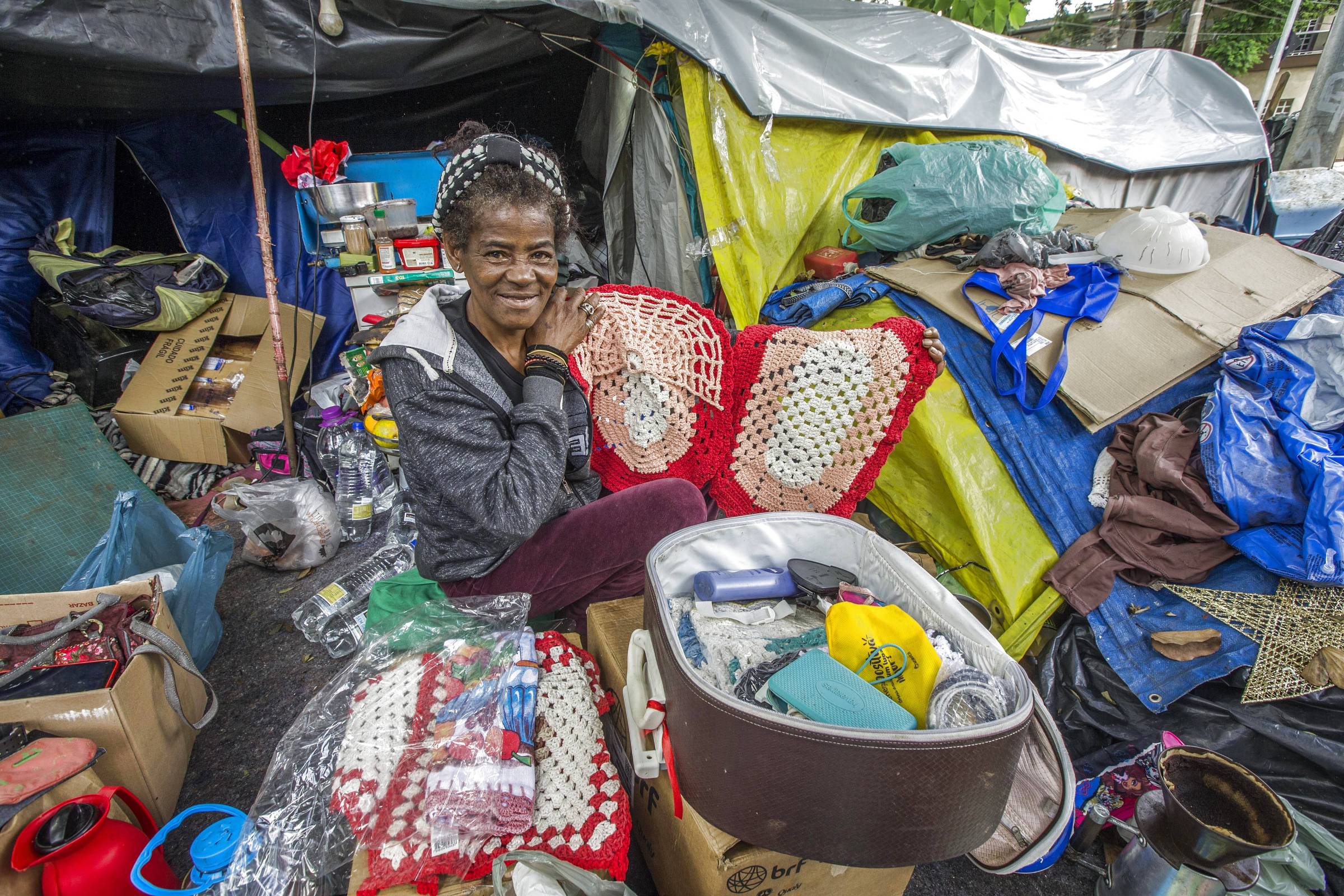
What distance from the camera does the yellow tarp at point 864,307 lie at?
72.0 inches

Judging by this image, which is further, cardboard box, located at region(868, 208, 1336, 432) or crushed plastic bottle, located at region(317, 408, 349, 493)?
crushed plastic bottle, located at region(317, 408, 349, 493)

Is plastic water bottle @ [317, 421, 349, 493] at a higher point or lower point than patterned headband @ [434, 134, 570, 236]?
lower

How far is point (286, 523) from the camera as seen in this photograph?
7.70 ft

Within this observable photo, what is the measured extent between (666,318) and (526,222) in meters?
0.48

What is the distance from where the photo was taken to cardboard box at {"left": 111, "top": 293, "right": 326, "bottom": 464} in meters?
2.80

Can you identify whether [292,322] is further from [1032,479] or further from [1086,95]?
[1086,95]

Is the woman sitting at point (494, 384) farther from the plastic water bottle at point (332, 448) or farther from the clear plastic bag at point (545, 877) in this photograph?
the plastic water bottle at point (332, 448)

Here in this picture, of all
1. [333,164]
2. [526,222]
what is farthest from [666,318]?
[333,164]

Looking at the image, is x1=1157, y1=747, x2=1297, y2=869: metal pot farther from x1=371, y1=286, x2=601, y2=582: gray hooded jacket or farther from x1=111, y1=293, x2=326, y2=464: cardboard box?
x1=111, y1=293, x2=326, y2=464: cardboard box

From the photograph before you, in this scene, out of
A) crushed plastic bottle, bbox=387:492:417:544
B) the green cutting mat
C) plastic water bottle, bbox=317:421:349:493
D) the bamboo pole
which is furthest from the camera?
plastic water bottle, bbox=317:421:349:493

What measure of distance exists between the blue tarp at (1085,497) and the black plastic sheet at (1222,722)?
0.20 feet

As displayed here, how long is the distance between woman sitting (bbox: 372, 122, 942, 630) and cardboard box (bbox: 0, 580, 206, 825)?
0.69 m

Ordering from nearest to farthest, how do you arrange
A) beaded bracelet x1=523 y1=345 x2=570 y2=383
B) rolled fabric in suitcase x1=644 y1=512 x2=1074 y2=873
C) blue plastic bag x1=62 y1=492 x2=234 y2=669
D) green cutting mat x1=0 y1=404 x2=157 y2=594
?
1. rolled fabric in suitcase x1=644 y1=512 x2=1074 y2=873
2. beaded bracelet x1=523 y1=345 x2=570 y2=383
3. blue plastic bag x1=62 y1=492 x2=234 y2=669
4. green cutting mat x1=0 y1=404 x2=157 y2=594

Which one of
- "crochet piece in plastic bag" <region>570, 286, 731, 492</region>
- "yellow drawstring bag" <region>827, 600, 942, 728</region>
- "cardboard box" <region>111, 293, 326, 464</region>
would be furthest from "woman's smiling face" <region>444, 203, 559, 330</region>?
"cardboard box" <region>111, 293, 326, 464</region>
